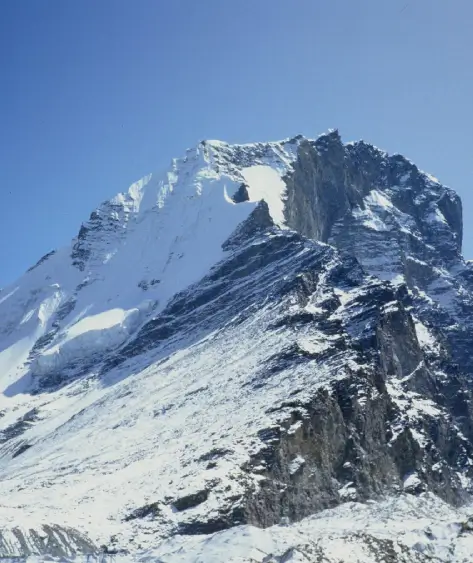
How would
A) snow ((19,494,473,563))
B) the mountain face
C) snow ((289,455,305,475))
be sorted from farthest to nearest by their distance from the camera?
snow ((289,455,305,475)) < the mountain face < snow ((19,494,473,563))

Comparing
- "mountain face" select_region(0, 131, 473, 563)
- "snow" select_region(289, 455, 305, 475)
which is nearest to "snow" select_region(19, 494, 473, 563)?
"mountain face" select_region(0, 131, 473, 563)

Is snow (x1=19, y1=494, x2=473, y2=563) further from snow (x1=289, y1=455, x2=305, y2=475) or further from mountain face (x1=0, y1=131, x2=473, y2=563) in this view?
snow (x1=289, y1=455, x2=305, y2=475)

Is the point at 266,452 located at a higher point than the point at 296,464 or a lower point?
higher

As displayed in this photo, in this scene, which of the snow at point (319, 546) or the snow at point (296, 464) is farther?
the snow at point (296, 464)

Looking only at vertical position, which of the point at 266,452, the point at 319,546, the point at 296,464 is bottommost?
the point at 296,464

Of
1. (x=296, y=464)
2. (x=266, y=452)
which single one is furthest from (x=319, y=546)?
(x=296, y=464)

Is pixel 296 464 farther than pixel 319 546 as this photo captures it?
Yes

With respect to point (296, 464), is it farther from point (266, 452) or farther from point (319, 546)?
point (319, 546)

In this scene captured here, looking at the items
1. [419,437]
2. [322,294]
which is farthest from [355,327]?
[419,437]

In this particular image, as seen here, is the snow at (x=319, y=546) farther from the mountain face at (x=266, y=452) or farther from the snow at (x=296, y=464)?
the snow at (x=296, y=464)

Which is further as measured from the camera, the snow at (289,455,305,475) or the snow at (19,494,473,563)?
the snow at (289,455,305,475)

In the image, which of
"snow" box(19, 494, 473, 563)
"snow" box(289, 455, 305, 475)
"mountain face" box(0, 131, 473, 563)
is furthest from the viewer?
"snow" box(289, 455, 305, 475)

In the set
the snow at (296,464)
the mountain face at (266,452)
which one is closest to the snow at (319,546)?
the mountain face at (266,452)

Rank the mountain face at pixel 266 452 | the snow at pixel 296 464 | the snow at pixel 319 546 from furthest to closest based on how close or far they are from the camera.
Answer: the snow at pixel 296 464, the mountain face at pixel 266 452, the snow at pixel 319 546
